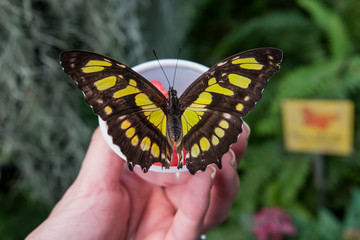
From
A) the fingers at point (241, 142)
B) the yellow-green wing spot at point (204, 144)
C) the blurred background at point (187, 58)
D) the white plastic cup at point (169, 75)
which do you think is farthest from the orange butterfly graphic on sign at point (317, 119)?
the yellow-green wing spot at point (204, 144)

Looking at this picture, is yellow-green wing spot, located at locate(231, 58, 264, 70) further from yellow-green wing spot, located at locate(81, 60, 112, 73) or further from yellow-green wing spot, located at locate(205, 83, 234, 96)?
yellow-green wing spot, located at locate(81, 60, 112, 73)

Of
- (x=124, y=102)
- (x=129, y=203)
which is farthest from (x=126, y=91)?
(x=129, y=203)

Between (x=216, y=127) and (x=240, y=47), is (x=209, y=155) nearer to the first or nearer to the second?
(x=216, y=127)

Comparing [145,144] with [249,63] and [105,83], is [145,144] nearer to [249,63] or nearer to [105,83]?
[105,83]

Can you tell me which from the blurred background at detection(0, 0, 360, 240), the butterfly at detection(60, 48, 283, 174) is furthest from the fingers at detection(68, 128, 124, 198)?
the blurred background at detection(0, 0, 360, 240)

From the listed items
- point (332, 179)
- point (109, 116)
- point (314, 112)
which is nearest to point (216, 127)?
point (109, 116)
